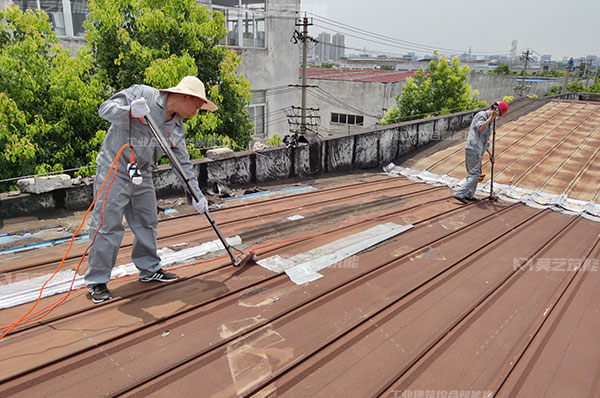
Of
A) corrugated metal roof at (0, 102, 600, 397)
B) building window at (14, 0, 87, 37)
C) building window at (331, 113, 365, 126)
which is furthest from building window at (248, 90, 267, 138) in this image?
corrugated metal roof at (0, 102, 600, 397)

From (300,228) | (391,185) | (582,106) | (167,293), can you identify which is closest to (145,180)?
(167,293)

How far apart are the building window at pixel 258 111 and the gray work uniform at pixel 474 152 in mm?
9667

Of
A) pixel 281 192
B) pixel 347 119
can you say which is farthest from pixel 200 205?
pixel 347 119

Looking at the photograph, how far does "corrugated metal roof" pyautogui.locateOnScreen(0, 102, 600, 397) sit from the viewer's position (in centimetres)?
229

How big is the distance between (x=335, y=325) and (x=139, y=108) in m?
1.99

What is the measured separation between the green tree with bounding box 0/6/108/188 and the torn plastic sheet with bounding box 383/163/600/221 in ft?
20.3

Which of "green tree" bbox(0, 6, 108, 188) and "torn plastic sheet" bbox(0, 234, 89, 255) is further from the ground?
"green tree" bbox(0, 6, 108, 188)

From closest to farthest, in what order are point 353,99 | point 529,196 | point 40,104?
point 529,196, point 40,104, point 353,99

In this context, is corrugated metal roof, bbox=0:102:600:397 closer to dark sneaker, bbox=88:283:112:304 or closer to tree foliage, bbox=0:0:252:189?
dark sneaker, bbox=88:283:112:304

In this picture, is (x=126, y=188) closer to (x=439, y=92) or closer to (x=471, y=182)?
(x=471, y=182)

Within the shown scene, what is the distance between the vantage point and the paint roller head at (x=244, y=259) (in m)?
3.64

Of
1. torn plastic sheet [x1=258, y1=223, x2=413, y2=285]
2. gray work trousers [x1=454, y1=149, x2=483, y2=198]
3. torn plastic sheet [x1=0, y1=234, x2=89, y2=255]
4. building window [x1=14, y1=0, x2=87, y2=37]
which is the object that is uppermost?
building window [x1=14, y1=0, x2=87, y2=37]

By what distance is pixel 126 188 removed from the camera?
3039 mm

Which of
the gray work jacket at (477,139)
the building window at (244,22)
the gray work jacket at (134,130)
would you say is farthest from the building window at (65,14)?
the gray work jacket at (477,139)
